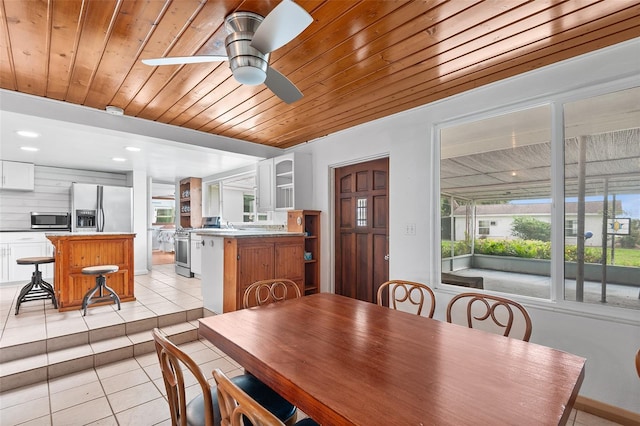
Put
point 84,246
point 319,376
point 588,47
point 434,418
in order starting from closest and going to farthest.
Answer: point 434,418 < point 319,376 < point 588,47 < point 84,246

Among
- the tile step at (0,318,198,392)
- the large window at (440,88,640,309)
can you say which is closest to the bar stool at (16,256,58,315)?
the tile step at (0,318,198,392)

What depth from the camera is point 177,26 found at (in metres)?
1.75

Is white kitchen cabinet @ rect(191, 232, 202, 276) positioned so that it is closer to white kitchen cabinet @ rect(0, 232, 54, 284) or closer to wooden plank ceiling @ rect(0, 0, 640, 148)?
white kitchen cabinet @ rect(0, 232, 54, 284)

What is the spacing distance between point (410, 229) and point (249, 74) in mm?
2167

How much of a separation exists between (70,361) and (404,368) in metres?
2.99

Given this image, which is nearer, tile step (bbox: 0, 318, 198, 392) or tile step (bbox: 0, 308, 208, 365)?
tile step (bbox: 0, 318, 198, 392)

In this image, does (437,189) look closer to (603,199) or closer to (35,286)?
(603,199)

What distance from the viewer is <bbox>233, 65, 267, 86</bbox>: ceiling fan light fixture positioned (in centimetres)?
165

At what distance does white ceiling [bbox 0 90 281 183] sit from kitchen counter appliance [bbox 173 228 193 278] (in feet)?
3.98

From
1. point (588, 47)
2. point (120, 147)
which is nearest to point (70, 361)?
point (120, 147)

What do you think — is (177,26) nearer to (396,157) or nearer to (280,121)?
(280,121)

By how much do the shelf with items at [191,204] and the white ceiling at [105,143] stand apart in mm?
702

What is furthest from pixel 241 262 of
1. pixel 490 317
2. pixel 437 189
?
pixel 490 317

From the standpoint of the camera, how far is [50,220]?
18.0ft
